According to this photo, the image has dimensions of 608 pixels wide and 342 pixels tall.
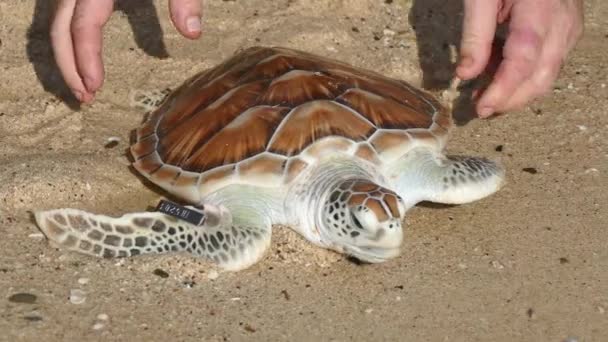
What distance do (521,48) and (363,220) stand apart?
714 mm

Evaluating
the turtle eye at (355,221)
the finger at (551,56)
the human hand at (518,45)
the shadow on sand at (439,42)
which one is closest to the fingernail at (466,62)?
the human hand at (518,45)

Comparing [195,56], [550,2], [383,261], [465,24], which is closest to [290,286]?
[383,261]

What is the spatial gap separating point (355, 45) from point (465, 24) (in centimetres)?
132

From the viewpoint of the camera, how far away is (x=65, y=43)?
9.49 ft

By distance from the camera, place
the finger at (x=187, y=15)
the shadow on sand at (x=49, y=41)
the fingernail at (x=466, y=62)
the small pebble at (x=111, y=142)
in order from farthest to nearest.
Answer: the shadow on sand at (x=49, y=41), the small pebble at (x=111, y=142), the fingernail at (x=466, y=62), the finger at (x=187, y=15)

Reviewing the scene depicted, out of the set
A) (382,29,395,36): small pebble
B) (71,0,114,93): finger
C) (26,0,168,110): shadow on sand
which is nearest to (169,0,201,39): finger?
(71,0,114,93): finger

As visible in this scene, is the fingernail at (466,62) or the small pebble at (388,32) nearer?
the fingernail at (466,62)

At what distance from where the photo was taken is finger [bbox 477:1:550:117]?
2.74m

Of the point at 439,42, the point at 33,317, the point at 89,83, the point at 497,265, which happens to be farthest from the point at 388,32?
the point at 33,317

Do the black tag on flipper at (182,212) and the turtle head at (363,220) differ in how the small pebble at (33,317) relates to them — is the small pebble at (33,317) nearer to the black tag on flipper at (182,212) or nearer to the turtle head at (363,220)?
the black tag on flipper at (182,212)

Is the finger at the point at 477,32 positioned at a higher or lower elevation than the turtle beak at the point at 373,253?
higher

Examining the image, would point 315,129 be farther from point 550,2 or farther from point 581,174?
point 581,174

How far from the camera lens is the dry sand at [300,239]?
2.55 meters

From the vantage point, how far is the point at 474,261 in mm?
2854
